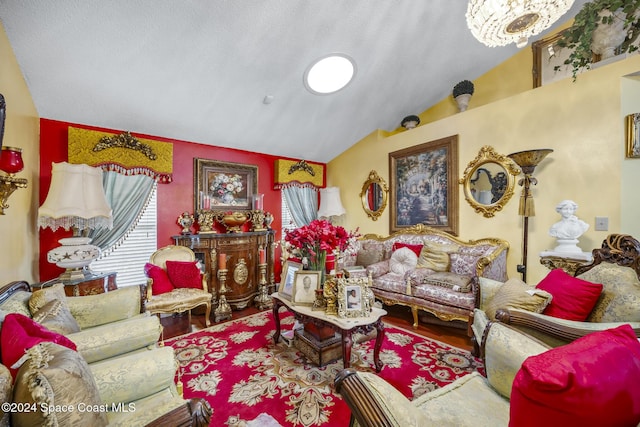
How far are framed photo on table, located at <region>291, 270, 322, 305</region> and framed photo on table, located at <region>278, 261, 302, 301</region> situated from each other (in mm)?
136

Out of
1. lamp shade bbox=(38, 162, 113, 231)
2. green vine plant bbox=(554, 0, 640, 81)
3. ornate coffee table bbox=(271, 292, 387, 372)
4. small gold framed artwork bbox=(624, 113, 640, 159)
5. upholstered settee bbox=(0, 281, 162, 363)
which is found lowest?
ornate coffee table bbox=(271, 292, 387, 372)

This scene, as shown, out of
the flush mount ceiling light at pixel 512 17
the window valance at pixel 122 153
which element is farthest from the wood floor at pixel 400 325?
the flush mount ceiling light at pixel 512 17

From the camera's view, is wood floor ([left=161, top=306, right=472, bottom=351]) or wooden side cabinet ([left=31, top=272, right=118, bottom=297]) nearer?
wooden side cabinet ([left=31, top=272, right=118, bottom=297])

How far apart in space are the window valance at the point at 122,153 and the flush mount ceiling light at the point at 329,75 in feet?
6.65

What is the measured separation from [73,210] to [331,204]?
3.45m

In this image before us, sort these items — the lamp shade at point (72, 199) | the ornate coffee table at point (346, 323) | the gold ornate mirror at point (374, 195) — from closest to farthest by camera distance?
the ornate coffee table at point (346, 323), the lamp shade at point (72, 199), the gold ornate mirror at point (374, 195)

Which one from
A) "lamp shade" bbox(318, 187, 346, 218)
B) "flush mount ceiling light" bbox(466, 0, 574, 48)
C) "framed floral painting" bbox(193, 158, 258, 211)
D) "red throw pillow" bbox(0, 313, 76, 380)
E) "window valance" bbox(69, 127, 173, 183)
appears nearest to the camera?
"red throw pillow" bbox(0, 313, 76, 380)

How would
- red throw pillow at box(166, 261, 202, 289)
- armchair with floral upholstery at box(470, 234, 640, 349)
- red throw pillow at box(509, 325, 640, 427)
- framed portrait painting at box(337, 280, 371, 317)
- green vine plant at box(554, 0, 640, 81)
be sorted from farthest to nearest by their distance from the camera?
1. red throw pillow at box(166, 261, 202, 289)
2. framed portrait painting at box(337, 280, 371, 317)
3. armchair with floral upholstery at box(470, 234, 640, 349)
4. green vine plant at box(554, 0, 640, 81)
5. red throw pillow at box(509, 325, 640, 427)

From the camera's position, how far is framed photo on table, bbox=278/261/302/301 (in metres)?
2.42

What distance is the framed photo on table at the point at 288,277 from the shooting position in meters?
2.42

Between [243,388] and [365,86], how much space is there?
141 inches

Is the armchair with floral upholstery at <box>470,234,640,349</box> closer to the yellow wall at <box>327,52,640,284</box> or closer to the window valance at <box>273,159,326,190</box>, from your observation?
the yellow wall at <box>327,52,640,284</box>

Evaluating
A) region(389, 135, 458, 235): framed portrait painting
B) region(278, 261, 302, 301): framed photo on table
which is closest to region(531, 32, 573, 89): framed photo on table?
region(389, 135, 458, 235): framed portrait painting

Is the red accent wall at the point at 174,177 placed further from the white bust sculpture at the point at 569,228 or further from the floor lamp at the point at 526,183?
the white bust sculpture at the point at 569,228
